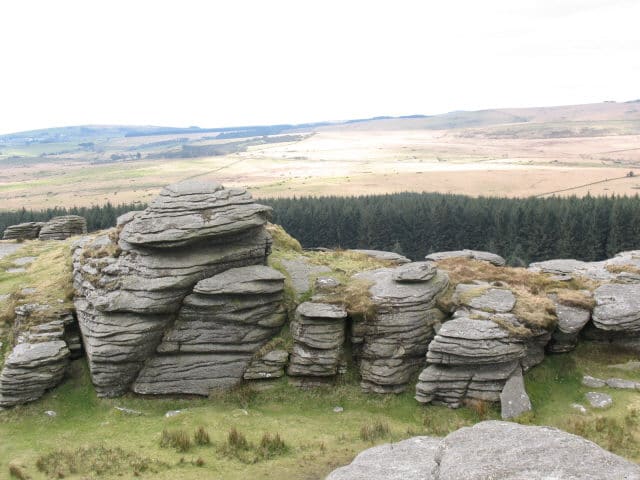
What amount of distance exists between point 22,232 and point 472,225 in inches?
2647

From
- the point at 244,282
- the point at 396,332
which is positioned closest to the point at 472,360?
the point at 396,332

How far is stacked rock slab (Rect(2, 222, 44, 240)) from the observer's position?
5878 centimetres

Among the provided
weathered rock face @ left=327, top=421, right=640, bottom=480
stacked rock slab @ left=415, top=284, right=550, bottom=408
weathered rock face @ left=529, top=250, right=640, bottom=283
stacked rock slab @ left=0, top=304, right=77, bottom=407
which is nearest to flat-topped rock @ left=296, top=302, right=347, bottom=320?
stacked rock slab @ left=415, top=284, right=550, bottom=408

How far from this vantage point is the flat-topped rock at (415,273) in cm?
3112

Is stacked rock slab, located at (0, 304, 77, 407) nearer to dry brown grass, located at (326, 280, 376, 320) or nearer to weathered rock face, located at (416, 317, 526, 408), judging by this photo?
dry brown grass, located at (326, 280, 376, 320)

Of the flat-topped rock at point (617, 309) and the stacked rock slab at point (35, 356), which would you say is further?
the flat-topped rock at point (617, 309)

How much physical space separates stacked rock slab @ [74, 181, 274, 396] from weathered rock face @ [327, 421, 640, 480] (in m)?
15.1

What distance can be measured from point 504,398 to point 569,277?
12.5 metres

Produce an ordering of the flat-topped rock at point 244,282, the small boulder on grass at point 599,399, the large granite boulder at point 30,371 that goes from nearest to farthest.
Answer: the small boulder on grass at point 599,399, the large granite boulder at point 30,371, the flat-topped rock at point 244,282

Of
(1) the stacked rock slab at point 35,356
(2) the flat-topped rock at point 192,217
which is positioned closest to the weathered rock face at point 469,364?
(2) the flat-topped rock at point 192,217

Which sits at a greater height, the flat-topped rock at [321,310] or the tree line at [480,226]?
the flat-topped rock at [321,310]

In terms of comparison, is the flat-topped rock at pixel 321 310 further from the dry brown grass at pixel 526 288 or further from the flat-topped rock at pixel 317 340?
the dry brown grass at pixel 526 288

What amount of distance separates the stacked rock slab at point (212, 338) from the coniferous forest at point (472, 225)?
186ft

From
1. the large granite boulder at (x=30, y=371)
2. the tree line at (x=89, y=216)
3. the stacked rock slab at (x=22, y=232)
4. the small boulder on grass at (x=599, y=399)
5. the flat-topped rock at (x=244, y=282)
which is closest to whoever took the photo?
the small boulder on grass at (x=599, y=399)
